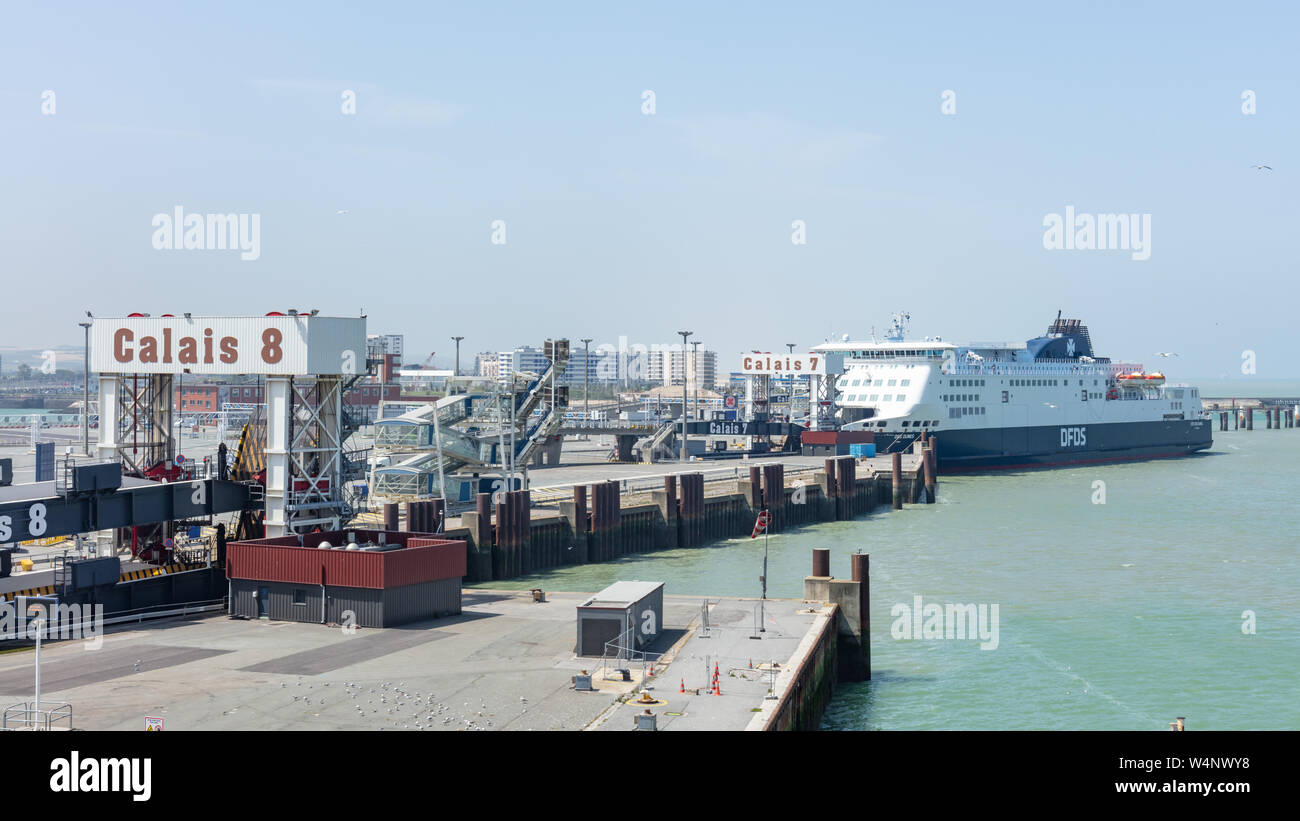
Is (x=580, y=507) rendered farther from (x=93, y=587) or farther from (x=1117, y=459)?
(x=1117, y=459)

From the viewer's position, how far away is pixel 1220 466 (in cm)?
12619

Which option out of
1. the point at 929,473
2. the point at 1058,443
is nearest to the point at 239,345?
the point at 929,473

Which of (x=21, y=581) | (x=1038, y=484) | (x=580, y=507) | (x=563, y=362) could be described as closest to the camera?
(x=21, y=581)

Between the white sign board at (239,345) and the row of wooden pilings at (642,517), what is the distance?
11809mm

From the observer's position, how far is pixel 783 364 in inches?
4870

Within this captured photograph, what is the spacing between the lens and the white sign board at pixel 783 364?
118750 millimetres

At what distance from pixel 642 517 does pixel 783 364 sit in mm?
64689

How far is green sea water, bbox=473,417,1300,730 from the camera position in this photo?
32.7 m

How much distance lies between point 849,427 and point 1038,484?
1966cm

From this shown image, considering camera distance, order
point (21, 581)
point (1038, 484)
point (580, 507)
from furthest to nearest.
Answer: point (1038, 484)
point (580, 507)
point (21, 581)

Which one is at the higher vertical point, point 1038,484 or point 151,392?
point 151,392

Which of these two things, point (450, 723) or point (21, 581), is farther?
point (21, 581)

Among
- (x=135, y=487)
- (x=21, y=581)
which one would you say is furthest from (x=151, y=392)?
(x=21, y=581)

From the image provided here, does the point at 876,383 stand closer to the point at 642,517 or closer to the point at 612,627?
the point at 642,517
